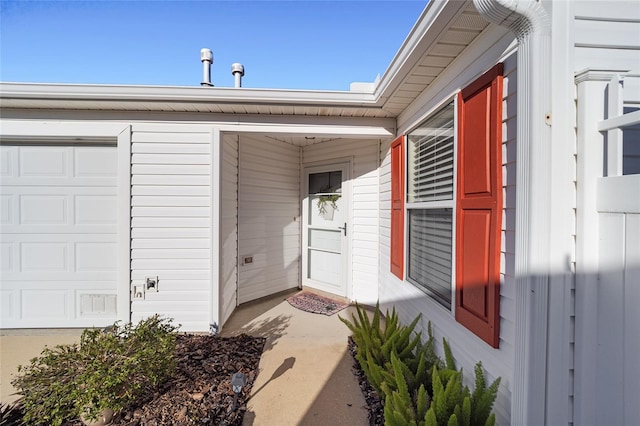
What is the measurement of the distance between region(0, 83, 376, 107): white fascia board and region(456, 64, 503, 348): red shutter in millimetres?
1314

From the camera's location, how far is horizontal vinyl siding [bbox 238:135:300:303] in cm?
376

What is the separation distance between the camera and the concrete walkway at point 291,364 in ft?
5.97

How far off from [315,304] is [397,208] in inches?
76.0

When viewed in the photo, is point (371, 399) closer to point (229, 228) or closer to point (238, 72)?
point (229, 228)

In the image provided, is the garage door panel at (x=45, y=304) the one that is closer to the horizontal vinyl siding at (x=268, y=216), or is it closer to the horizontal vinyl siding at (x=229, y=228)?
the horizontal vinyl siding at (x=229, y=228)

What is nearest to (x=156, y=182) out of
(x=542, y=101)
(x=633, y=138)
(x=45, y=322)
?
(x=45, y=322)

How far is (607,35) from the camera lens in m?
1.23

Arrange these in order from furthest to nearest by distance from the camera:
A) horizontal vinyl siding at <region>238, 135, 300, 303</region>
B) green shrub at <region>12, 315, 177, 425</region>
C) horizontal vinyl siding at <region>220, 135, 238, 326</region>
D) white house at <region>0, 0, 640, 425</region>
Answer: horizontal vinyl siding at <region>238, 135, 300, 303</region>, horizontal vinyl siding at <region>220, 135, 238, 326</region>, green shrub at <region>12, 315, 177, 425</region>, white house at <region>0, 0, 640, 425</region>

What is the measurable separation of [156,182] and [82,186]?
0.85 metres

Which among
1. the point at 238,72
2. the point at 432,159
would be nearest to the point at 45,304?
the point at 238,72

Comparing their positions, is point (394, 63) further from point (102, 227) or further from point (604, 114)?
point (102, 227)

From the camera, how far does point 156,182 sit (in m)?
2.89

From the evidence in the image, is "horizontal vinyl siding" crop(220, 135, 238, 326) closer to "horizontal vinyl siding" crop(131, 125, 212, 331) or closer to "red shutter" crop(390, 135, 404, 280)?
"horizontal vinyl siding" crop(131, 125, 212, 331)

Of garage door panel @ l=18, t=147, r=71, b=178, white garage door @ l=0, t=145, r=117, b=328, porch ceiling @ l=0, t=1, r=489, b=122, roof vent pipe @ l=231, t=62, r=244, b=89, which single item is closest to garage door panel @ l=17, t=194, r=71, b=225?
white garage door @ l=0, t=145, r=117, b=328
